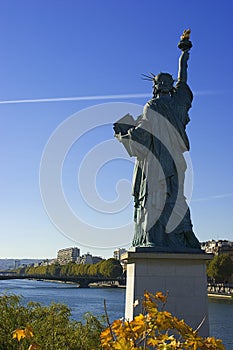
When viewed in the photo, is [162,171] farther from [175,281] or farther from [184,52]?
[184,52]

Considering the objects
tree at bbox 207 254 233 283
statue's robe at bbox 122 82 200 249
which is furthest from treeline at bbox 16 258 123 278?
statue's robe at bbox 122 82 200 249

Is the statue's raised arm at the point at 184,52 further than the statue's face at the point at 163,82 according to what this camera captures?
Yes

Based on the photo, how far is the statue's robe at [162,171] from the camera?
8.11 meters

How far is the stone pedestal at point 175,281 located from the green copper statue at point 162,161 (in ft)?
0.85

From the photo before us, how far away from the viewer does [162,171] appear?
27.7 feet

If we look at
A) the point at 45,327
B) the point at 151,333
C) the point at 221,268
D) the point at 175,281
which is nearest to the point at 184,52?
the point at 175,281

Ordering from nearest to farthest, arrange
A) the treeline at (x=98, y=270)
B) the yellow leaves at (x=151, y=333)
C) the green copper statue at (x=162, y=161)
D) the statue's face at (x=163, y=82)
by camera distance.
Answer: the yellow leaves at (x=151, y=333) → the green copper statue at (x=162, y=161) → the statue's face at (x=163, y=82) → the treeline at (x=98, y=270)

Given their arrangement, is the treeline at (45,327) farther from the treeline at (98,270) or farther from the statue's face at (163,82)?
the treeline at (98,270)

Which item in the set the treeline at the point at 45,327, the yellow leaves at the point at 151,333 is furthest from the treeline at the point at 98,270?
the yellow leaves at the point at 151,333

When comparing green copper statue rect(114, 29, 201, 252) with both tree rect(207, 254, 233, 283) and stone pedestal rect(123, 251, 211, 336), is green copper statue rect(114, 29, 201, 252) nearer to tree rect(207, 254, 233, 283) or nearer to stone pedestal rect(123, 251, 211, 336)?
stone pedestal rect(123, 251, 211, 336)

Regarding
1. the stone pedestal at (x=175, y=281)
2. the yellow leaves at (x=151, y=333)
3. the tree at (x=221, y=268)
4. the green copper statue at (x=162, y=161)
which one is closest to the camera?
the yellow leaves at (x=151, y=333)

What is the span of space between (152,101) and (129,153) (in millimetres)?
1194

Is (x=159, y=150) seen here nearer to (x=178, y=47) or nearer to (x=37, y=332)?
(x=178, y=47)

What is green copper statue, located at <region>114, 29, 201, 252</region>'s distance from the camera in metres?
8.11
